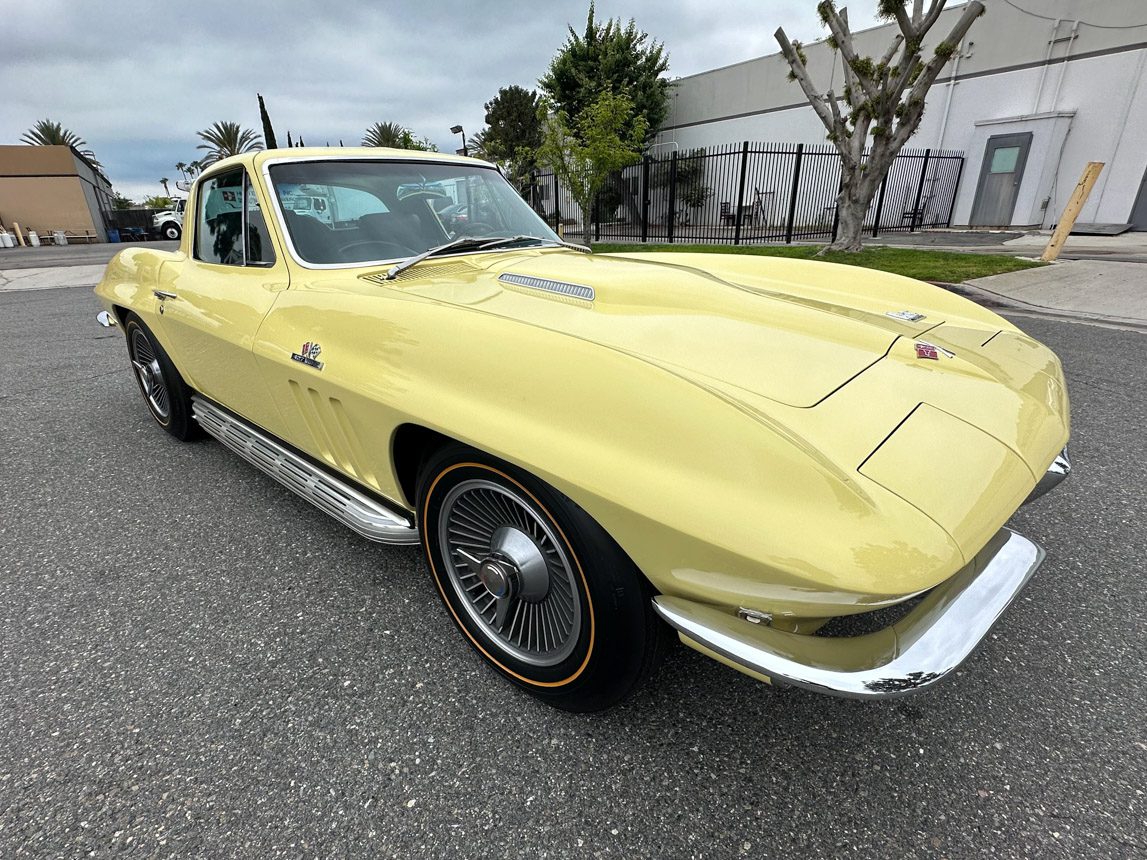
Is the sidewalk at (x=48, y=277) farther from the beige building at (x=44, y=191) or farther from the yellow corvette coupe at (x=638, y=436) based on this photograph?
the beige building at (x=44, y=191)

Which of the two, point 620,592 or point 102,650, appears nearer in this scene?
point 620,592

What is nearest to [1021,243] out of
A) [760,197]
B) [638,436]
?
[760,197]

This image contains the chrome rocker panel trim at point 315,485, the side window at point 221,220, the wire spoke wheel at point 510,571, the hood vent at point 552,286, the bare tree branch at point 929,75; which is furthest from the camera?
the bare tree branch at point 929,75

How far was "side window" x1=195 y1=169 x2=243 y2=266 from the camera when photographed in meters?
2.73

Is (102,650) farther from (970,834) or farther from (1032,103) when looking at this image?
(1032,103)

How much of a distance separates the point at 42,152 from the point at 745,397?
4514 centimetres

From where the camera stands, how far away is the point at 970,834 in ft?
Answer: 4.36

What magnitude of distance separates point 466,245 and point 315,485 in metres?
1.18

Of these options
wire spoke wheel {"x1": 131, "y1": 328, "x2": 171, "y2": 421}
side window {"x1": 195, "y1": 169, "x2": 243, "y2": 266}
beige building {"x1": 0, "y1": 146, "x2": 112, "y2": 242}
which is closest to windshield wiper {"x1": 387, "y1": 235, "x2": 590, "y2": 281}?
side window {"x1": 195, "y1": 169, "x2": 243, "y2": 266}

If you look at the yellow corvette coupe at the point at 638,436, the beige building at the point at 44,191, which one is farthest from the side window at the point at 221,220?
the beige building at the point at 44,191

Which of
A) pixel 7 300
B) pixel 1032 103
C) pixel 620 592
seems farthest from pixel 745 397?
pixel 1032 103

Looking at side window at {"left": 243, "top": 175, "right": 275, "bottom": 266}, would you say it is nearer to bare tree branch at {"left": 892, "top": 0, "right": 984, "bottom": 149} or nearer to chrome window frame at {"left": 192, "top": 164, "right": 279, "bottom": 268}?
chrome window frame at {"left": 192, "top": 164, "right": 279, "bottom": 268}

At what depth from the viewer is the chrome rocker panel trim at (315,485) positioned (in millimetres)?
1925

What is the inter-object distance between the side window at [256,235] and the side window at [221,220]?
0.26 ft
